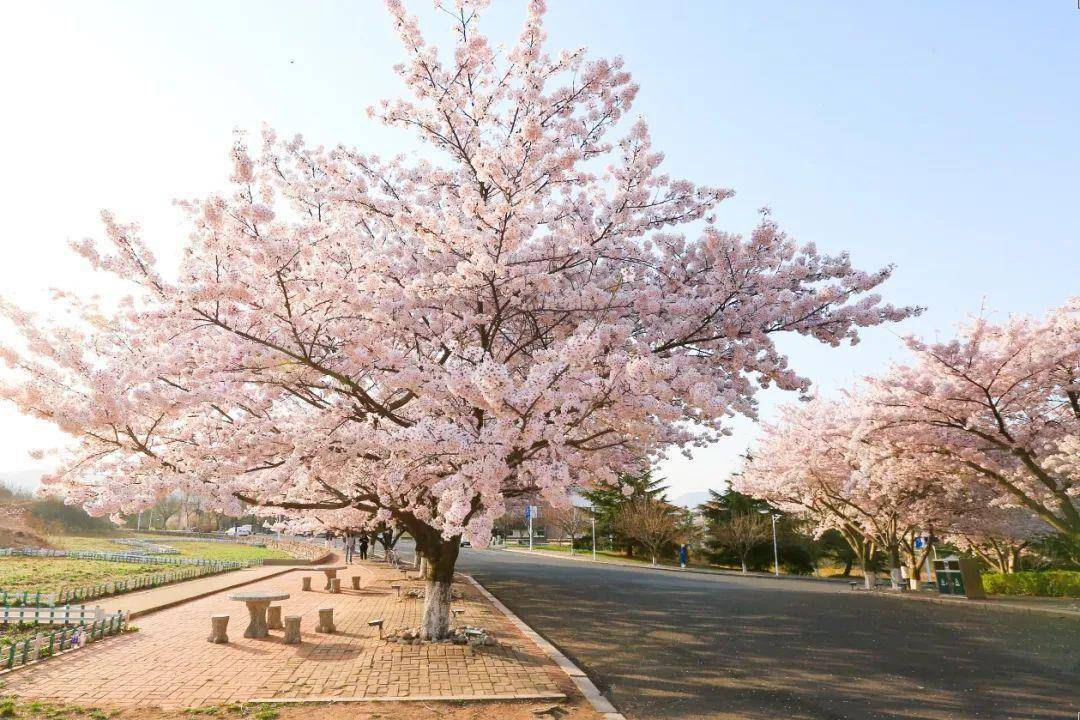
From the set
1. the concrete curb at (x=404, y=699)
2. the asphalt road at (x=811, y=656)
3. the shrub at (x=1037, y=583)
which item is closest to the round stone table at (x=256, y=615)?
the concrete curb at (x=404, y=699)

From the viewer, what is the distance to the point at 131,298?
9242mm

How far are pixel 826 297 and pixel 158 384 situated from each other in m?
9.64

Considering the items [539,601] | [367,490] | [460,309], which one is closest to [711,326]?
[460,309]

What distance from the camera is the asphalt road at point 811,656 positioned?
7.57 metres

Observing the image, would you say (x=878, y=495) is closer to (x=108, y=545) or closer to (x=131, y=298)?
(x=131, y=298)

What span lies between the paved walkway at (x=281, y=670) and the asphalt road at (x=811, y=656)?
1312 mm

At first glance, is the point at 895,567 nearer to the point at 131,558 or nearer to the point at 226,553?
the point at 131,558

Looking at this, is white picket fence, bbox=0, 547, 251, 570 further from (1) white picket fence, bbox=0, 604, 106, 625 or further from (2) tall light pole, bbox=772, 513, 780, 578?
(2) tall light pole, bbox=772, 513, 780, 578

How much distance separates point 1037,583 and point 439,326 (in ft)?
78.4

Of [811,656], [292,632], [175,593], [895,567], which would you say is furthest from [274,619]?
[895,567]

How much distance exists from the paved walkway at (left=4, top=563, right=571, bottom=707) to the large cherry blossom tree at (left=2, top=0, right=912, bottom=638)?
5.21ft

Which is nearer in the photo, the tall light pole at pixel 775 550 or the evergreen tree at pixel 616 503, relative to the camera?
the tall light pole at pixel 775 550

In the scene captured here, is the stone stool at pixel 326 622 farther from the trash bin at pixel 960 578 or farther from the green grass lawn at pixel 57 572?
the trash bin at pixel 960 578

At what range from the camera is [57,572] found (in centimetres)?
2272
